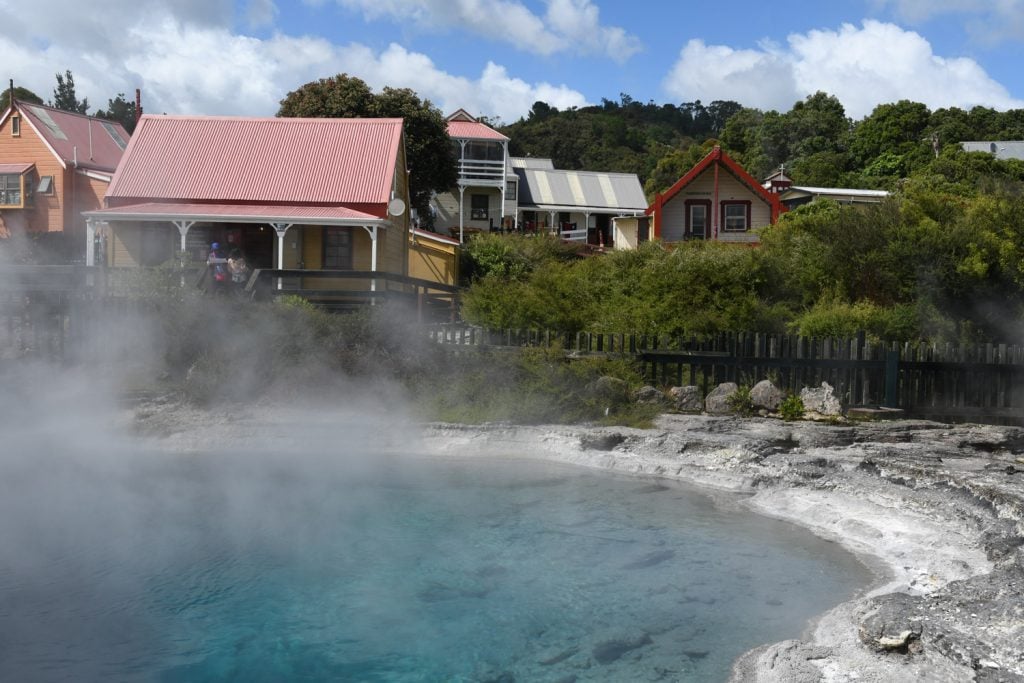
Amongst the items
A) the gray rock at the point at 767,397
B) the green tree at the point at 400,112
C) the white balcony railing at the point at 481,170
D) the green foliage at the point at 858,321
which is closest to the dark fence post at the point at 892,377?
the green foliage at the point at 858,321

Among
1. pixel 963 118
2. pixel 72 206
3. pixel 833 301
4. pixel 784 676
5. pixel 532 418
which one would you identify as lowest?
pixel 784 676

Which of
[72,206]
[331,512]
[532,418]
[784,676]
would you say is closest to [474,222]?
[72,206]

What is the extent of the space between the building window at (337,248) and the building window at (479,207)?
91.2 ft

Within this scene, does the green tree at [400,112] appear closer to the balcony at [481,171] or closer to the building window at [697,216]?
the balcony at [481,171]

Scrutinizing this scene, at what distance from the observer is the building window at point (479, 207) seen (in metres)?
53.7

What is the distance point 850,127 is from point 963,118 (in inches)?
405

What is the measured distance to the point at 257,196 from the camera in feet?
84.9

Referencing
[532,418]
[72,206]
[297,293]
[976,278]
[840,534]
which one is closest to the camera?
[840,534]

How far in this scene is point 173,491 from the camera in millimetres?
10516

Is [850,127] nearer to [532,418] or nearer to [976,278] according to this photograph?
[976,278]

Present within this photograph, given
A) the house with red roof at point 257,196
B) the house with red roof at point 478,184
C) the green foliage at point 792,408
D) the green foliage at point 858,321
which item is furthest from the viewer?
the house with red roof at point 478,184

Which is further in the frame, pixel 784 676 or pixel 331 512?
pixel 331 512

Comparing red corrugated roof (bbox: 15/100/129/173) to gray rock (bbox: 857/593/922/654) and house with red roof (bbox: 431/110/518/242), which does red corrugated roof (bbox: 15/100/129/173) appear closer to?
house with red roof (bbox: 431/110/518/242)

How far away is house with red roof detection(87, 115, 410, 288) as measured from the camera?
24.8 metres
